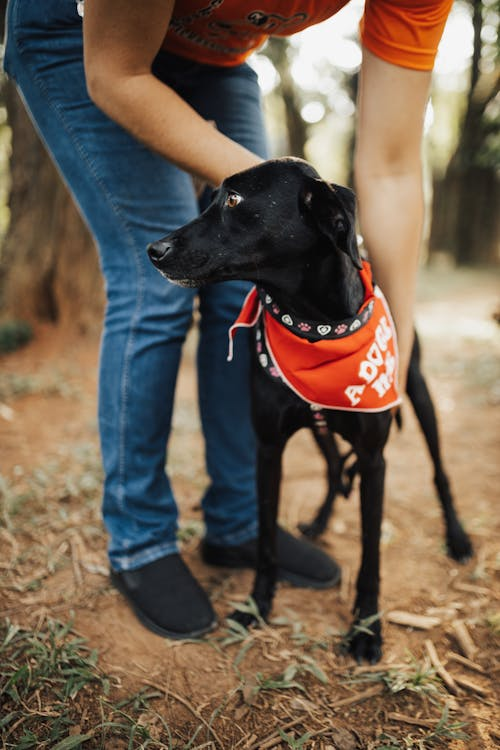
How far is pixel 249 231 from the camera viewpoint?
167 cm

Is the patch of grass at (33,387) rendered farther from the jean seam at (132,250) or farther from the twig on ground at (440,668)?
the twig on ground at (440,668)

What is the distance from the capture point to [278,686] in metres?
1.68

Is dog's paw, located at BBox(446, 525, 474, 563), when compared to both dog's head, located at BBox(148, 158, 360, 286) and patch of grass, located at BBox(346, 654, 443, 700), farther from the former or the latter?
dog's head, located at BBox(148, 158, 360, 286)

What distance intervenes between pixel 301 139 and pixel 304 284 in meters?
13.6

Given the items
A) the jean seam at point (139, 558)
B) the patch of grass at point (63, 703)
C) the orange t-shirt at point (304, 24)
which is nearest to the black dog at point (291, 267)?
the orange t-shirt at point (304, 24)

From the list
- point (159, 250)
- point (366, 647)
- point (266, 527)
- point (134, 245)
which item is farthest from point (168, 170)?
point (366, 647)

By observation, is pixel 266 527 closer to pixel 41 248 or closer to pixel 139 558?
pixel 139 558

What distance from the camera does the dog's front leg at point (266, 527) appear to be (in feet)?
6.42

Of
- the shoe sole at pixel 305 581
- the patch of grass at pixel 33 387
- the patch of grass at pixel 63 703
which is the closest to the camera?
the patch of grass at pixel 63 703

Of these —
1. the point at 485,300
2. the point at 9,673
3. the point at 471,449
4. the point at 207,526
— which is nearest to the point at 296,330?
the point at 207,526

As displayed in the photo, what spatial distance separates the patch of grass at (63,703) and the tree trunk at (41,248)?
3.55 meters

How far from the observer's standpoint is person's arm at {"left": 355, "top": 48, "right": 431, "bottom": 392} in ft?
6.01

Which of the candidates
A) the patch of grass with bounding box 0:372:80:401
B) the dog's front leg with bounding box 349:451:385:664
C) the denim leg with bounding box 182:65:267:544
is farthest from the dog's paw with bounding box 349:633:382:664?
the patch of grass with bounding box 0:372:80:401

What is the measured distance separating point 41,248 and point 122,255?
3.26 meters
